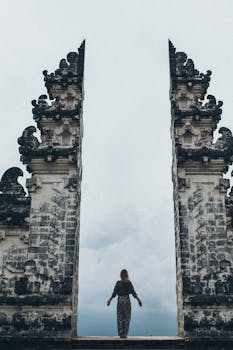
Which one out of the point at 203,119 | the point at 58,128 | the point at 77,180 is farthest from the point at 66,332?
the point at 203,119

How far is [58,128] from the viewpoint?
13.1m

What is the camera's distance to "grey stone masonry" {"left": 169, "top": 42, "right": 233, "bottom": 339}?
11000 millimetres

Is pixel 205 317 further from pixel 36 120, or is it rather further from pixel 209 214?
pixel 36 120

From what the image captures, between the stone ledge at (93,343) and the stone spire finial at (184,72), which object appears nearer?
the stone ledge at (93,343)

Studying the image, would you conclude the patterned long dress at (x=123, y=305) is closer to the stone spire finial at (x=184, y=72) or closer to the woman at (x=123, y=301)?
the woman at (x=123, y=301)

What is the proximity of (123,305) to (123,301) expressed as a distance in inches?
3.5

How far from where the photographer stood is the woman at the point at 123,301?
429 inches

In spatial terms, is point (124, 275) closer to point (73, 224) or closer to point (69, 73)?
point (73, 224)

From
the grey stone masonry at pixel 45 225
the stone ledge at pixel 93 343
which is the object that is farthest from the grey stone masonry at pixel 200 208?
the grey stone masonry at pixel 45 225

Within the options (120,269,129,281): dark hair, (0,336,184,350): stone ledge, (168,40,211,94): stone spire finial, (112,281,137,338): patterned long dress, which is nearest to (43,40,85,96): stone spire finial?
(168,40,211,94): stone spire finial

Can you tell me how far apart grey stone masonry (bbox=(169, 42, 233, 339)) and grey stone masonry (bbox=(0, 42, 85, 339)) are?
262 centimetres

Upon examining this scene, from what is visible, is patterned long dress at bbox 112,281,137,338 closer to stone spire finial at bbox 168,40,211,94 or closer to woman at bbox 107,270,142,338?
woman at bbox 107,270,142,338

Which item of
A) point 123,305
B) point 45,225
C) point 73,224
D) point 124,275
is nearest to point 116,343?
point 123,305

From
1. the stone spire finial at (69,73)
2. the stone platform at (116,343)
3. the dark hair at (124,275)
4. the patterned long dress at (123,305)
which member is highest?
the stone spire finial at (69,73)
